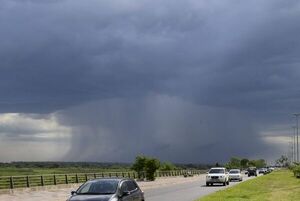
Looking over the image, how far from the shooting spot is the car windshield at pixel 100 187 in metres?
17.6

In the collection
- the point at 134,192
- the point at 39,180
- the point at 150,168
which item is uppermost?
the point at 150,168

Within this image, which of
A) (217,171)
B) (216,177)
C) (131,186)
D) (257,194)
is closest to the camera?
(131,186)

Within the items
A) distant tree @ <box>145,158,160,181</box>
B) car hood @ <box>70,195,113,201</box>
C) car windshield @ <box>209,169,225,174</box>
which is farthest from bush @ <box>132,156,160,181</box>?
car hood @ <box>70,195,113,201</box>

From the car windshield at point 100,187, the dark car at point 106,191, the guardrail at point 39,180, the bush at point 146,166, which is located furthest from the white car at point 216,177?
the car windshield at point 100,187

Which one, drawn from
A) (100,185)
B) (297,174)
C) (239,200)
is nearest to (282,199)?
(239,200)

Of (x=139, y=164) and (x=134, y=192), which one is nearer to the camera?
(x=134, y=192)

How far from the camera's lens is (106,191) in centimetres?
1761

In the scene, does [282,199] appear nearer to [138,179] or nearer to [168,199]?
[168,199]

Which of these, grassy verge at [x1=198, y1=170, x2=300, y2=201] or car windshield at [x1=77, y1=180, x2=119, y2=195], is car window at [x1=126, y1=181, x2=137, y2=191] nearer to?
car windshield at [x1=77, y1=180, x2=119, y2=195]

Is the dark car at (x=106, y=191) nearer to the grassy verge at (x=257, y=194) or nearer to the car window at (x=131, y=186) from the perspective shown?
the car window at (x=131, y=186)

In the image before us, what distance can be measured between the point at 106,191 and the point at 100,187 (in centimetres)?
42

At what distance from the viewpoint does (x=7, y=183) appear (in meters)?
38.8

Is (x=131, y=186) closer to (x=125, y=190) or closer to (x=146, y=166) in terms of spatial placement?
(x=125, y=190)

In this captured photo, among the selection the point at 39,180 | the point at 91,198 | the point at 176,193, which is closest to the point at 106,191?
the point at 91,198
